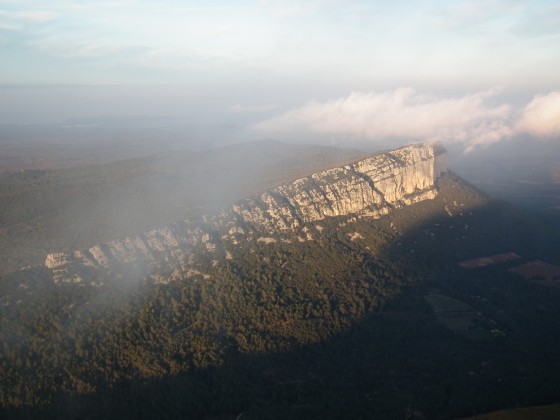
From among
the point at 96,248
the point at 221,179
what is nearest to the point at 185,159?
the point at 221,179

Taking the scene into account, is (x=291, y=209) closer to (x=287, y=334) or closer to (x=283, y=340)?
(x=287, y=334)

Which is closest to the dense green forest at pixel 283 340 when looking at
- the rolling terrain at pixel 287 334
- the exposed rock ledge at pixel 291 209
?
the rolling terrain at pixel 287 334

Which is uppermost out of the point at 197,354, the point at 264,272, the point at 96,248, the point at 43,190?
the point at 43,190

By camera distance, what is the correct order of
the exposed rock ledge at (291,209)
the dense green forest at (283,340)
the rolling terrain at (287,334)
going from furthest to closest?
the exposed rock ledge at (291,209)
the rolling terrain at (287,334)
the dense green forest at (283,340)

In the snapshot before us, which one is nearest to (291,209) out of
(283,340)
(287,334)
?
(287,334)

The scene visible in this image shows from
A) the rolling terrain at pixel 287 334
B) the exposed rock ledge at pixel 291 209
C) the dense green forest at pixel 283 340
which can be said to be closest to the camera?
the dense green forest at pixel 283 340

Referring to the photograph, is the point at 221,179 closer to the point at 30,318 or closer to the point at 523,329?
the point at 30,318

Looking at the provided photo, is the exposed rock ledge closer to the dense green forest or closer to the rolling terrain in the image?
the rolling terrain

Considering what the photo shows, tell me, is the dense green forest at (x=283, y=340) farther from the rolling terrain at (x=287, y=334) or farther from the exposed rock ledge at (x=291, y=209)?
the exposed rock ledge at (x=291, y=209)
